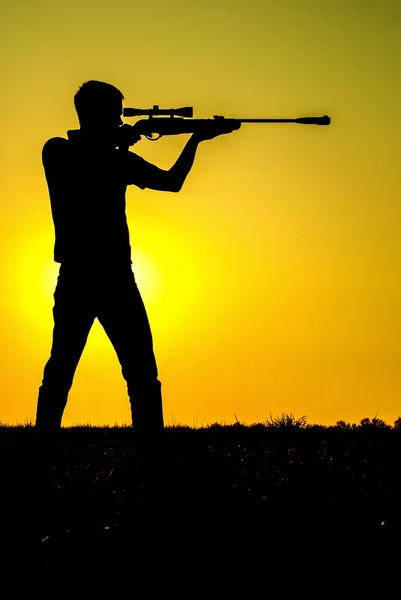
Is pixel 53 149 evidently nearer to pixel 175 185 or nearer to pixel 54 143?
pixel 54 143

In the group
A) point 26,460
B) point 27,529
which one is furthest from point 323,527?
point 26,460

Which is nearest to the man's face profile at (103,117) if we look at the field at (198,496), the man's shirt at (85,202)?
the man's shirt at (85,202)

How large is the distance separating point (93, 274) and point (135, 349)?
0.64m

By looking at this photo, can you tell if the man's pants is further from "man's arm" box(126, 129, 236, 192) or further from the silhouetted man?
"man's arm" box(126, 129, 236, 192)

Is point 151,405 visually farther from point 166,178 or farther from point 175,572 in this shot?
point 175,572

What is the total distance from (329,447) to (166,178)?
13.2 feet

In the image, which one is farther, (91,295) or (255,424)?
(255,424)

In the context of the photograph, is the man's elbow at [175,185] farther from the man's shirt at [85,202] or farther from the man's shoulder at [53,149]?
the man's shoulder at [53,149]

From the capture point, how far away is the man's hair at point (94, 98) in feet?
23.3

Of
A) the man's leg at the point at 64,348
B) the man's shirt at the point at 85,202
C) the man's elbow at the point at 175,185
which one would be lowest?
the man's leg at the point at 64,348

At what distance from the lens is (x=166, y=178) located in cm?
733

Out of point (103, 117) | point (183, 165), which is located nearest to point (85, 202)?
point (103, 117)

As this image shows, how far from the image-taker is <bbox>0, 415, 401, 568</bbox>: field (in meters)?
5.26

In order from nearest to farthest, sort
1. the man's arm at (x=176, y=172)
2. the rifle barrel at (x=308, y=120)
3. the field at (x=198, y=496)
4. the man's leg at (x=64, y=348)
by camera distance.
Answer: the field at (x=198, y=496) → the man's leg at (x=64, y=348) → the man's arm at (x=176, y=172) → the rifle barrel at (x=308, y=120)
